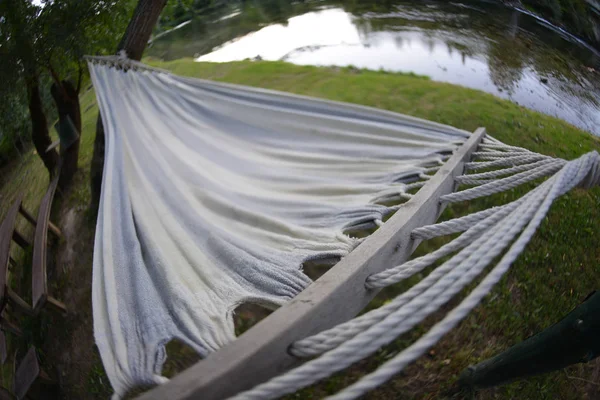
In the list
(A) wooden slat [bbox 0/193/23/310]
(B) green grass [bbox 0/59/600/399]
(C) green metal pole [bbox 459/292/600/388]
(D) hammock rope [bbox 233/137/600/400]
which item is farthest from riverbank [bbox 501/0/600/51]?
(A) wooden slat [bbox 0/193/23/310]

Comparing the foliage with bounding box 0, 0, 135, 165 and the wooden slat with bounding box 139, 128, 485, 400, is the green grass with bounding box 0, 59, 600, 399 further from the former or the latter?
the foliage with bounding box 0, 0, 135, 165

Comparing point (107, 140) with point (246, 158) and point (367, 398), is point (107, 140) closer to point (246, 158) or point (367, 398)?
point (246, 158)

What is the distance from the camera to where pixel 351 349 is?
2.54 feet

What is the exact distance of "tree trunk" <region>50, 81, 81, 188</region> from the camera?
335 cm

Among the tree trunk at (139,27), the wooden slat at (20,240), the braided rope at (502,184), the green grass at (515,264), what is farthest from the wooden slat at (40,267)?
the braided rope at (502,184)

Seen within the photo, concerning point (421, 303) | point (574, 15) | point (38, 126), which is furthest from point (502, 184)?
point (38, 126)

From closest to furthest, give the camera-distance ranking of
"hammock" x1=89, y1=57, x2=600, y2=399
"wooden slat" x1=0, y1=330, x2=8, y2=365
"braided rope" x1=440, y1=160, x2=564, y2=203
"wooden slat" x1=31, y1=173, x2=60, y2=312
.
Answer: "hammock" x1=89, y1=57, x2=600, y2=399 < "braided rope" x1=440, y1=160, x2=564, y2=203 < "wooden slat" x1=31, y1=173, x2=60, y2=312 < "wooden slat" x1=0, y1=330, x2=8, y2=365

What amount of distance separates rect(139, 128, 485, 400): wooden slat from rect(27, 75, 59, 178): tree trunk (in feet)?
9.79

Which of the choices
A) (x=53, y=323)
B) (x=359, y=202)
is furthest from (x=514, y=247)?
(x=53, y=323)

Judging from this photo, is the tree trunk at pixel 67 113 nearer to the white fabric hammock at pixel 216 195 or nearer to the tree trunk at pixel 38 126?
the tree trunk at pixel 38 126

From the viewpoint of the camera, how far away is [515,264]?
236 centimetres

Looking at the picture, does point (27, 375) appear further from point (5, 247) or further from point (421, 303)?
point (421, 303)

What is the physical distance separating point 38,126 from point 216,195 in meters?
2.52

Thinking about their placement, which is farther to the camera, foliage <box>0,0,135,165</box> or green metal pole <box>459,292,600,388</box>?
foliage <box>0,0,135,165</box>
